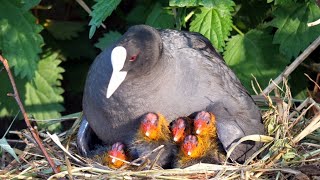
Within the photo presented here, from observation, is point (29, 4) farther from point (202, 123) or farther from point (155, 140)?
point (202, 123)

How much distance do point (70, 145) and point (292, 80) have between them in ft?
5.42

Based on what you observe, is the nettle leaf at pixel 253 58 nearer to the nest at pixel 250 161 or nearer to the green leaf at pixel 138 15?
the nest at pixel 250 161

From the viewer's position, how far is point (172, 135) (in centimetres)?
486

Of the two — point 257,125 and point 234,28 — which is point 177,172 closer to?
point 257,125

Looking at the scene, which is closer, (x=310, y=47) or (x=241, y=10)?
(x=310, y=47)

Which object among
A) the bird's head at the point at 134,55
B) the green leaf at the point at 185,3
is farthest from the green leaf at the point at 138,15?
the bird's head at the point at 134,55

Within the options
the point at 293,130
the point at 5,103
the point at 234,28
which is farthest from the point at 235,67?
the point at 5,103

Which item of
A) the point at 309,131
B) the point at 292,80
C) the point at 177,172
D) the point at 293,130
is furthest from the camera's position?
the point at 292,80

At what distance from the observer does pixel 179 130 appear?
4805 millimetres

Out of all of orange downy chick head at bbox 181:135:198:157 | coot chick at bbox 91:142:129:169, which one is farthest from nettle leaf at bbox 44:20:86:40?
orange downy chick head at bbox 181:135:198:157

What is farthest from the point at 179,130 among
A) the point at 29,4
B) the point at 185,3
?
the point at 29,4

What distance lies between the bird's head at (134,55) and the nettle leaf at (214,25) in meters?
0.78

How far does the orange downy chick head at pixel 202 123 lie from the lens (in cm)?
478

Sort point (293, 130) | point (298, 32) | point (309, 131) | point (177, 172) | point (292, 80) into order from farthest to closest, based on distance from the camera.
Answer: point (292, 80) < point (298, 32) < point (293, 130) < point (309, 131) < point (177, 172)
